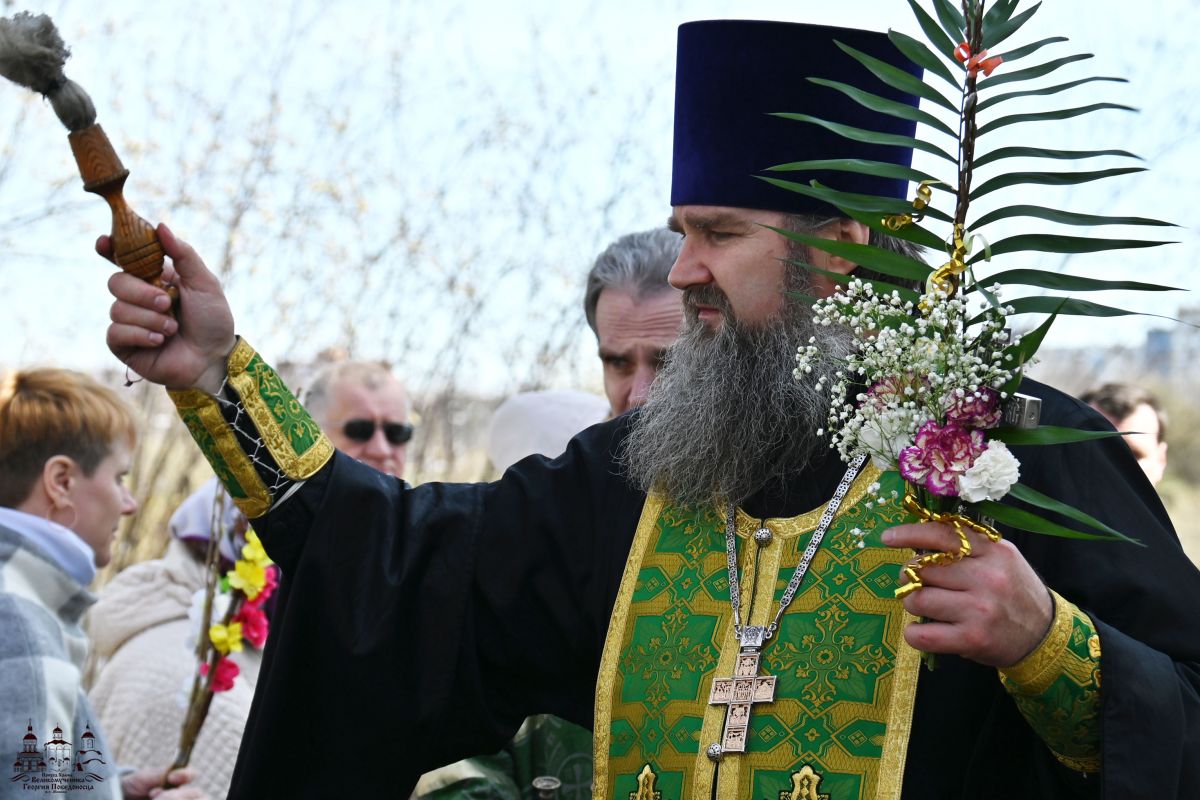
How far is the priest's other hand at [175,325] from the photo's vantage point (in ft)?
9.32

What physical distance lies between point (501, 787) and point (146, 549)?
607cm

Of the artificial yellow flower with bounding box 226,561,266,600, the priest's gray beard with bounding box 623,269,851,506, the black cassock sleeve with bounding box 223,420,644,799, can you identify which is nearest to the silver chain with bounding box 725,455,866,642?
the priest's gray beard with bounding box 623,269,851,506

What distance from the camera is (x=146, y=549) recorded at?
9.30 meters

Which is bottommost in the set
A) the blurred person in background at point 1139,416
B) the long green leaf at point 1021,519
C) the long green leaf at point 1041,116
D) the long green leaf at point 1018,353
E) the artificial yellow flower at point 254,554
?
the artificial yellow flower at point 254,554

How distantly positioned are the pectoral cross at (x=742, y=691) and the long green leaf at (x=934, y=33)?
1.20m

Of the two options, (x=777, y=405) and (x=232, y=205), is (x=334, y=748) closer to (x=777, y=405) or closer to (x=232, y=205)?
(x=777, y=405)

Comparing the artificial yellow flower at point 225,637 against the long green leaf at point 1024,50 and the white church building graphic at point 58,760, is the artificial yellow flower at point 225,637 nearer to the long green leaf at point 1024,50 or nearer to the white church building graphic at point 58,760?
the white church building graphic at point 58,760

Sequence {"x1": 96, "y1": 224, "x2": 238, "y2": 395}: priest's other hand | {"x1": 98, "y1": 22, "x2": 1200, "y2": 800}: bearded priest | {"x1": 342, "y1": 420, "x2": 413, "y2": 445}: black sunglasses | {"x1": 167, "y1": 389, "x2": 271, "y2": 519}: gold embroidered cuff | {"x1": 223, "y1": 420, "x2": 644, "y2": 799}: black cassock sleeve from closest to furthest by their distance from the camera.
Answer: {"x1": 98, "y1": 22, "x2": 1200, "y2": 800}: bearded priest → {"x1": 96, "y1": 224, "x2": 238, "y2": 395}: priest's other hand → {"x1": 167, "y1": 389, "x2": 271, "y2": 519}: gold embroidered cuff → {"x1": 223, "y1": 420, "x2": 644, "y2": 799}: black cassock sleeve → {"x1": 342, "y1": 420, "x2": 413, "y2": 445}: black sunglasses

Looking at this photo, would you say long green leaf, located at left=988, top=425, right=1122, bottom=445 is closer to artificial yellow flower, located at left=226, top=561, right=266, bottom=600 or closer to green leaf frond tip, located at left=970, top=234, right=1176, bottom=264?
green leaf frond tip, located at left=970, top=234, right=1176, bottom=264

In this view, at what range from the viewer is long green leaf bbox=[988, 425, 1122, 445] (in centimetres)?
226

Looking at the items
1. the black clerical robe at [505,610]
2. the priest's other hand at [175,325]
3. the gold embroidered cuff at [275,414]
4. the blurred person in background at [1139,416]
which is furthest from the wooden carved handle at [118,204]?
the blurred person in background at [1139,416]

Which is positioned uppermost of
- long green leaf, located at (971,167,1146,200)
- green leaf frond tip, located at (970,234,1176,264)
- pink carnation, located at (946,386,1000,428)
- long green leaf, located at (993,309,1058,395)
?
long green leaf, located at (971,167,1146,200)

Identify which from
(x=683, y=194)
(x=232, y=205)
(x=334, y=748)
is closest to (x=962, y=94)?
(x=683, y=194)

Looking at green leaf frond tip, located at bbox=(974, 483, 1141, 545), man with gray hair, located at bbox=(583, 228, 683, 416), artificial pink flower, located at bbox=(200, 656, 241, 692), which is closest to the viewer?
green leaf frond tip, located at bbox=(974, 483, 1141, 545)
